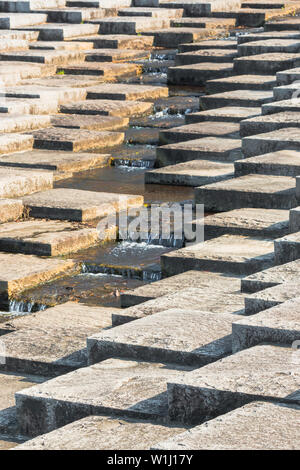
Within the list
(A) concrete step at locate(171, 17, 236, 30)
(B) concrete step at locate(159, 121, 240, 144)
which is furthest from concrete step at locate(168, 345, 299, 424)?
(A) concrete step at locate(171, 17, 236, 30)

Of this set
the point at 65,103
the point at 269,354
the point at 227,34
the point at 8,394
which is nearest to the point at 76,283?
the point at 8,394

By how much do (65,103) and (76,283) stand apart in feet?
19.6

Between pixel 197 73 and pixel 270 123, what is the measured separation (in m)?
4.67

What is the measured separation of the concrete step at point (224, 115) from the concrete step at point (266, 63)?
1.74m

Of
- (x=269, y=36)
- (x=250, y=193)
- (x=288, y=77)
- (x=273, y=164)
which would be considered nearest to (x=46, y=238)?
(x=250, y=193)

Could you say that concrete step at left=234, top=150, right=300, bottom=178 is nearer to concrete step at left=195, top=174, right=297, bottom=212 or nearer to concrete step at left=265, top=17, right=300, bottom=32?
concrete step at left=195, top=174, right=297, bottom=212

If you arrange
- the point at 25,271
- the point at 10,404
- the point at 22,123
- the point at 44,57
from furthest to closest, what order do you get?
the point at 44,57, the point at 22,123, the point at 25,271, the point at 10,404

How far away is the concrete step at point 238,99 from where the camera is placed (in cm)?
1153

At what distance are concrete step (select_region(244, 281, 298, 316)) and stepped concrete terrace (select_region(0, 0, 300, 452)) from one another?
0.01m

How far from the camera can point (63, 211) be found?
8047 mm

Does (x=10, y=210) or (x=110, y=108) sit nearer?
(x=10, y=210)

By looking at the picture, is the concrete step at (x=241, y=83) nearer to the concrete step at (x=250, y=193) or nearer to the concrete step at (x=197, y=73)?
the concrete step at (x=197, y=73)

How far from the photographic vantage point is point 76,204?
814 centimetres

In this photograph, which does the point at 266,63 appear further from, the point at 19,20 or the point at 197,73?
the point at 19,20
